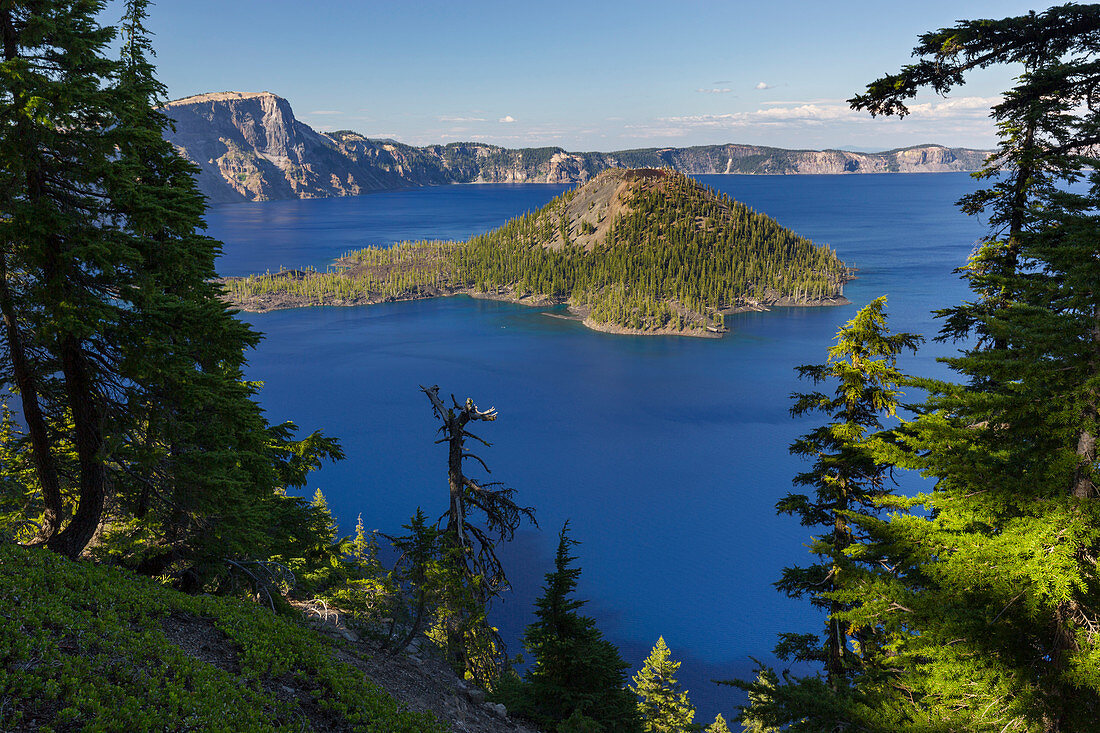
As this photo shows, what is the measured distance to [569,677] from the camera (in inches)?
582

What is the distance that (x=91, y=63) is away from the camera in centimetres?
1062

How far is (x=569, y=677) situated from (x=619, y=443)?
227 feet

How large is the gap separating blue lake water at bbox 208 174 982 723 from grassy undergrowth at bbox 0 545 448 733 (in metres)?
40.7

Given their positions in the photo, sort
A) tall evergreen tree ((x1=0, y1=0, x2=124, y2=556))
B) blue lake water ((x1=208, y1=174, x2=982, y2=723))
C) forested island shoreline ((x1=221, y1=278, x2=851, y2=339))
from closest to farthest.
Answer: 1. tall evergreen tree ((x1=0, y1=0, x2=124, y2=556))
2. blue lake water ((x1=208, y1=174, x2=982, y2=723))
3. forested island shoreline ((x1=221, y1=278, x2=851, y2=339))

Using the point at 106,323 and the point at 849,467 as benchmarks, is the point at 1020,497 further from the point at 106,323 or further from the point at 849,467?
the point at 106,323

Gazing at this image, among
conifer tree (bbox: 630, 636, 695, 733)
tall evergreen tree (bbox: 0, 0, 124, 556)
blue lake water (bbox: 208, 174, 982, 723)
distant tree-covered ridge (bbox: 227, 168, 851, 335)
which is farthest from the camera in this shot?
distant tree-covered ridge (bbox: 227, 168, 851, 335)

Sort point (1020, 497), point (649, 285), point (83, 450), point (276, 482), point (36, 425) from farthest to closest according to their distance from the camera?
point (649, 285) < point (276, 482) < point (83, 450) < point (36, 425) < point (1020, 497)

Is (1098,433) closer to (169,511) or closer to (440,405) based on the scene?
(440,405)

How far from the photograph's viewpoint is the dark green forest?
26.9 ft

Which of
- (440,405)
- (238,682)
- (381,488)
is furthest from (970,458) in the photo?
(381,488)

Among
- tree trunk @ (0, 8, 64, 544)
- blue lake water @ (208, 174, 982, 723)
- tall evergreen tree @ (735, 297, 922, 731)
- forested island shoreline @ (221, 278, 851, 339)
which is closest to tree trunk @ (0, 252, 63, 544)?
tree trunk @ (0, 8, 64, 544)

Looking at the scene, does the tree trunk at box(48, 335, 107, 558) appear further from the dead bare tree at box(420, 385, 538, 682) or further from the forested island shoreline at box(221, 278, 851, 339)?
the forested island shoreline at box(221, 278, 851, 339)

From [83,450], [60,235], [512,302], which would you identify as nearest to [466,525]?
[83,450]

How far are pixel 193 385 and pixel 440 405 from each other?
23.3 ft
